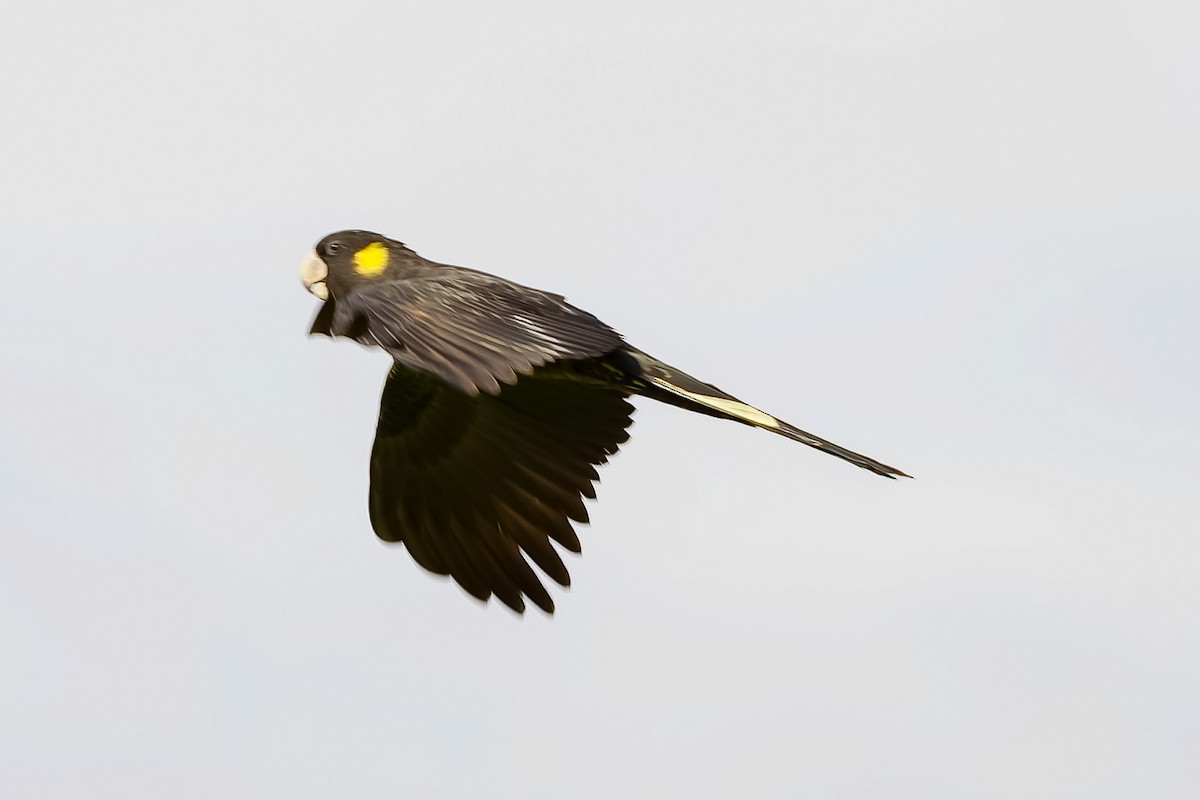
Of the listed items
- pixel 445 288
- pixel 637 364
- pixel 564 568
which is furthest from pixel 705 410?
pixel 445 288

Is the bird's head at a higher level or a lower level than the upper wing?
higher

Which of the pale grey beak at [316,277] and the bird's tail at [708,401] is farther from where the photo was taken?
the pale grey beak at [316,277]

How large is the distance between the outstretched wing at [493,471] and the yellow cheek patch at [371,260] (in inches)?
39.1

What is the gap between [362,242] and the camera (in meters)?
10.0

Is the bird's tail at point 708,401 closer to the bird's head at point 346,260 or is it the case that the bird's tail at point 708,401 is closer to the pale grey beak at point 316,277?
the bird's head at point 346,260

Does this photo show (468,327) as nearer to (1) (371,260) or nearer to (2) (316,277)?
(1) (371,260)

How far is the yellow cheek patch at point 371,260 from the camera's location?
9.69 meters

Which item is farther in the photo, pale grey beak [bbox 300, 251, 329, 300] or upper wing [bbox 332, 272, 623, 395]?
pale grey beak [bbox 300, 251, 329, 300]

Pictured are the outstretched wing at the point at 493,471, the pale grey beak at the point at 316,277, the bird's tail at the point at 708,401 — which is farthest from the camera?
the outstretched wing at the point at 493,471

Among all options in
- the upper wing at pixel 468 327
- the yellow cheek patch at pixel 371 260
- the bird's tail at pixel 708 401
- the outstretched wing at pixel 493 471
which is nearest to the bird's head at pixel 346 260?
the yellow cheek patch at pixel 371 260

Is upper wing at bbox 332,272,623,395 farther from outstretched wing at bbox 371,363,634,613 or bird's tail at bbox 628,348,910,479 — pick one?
outstretched wing at bbox 371,363,634,613

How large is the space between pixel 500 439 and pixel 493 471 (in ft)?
0.63

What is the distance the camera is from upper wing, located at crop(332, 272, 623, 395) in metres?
7.84

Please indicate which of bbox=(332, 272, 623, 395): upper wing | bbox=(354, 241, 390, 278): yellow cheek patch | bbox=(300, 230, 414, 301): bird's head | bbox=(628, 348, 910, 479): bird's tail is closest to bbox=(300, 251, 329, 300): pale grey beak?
bbox=(300, 230, 414, 301): bird's head
